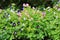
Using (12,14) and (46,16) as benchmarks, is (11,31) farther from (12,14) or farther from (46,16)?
(46,16)

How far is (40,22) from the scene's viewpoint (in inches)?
133

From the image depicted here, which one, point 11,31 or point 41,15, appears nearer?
point 11,31

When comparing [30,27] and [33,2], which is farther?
[33,2]

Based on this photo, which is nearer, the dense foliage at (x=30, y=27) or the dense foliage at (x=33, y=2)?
the dense foliage at (x=30, y=27)

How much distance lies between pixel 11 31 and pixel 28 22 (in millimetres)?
340

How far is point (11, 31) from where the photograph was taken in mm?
3314

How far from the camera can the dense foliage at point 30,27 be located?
3.29 metres

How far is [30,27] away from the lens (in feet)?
10.9

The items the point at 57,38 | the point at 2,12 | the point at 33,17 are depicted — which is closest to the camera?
the point at 57,38

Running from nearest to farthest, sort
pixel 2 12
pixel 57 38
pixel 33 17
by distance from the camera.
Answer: pixel 57 38, pixel 33 17, pixel 2 12

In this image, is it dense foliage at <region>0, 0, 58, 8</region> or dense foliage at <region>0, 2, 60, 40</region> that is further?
dense foliage at <region>0, 0, 58, 8</region>

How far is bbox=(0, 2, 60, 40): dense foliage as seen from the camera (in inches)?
130

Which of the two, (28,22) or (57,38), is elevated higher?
(28,22)

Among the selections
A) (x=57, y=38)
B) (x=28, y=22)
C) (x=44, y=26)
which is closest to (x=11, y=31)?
(x=28, y=22)
